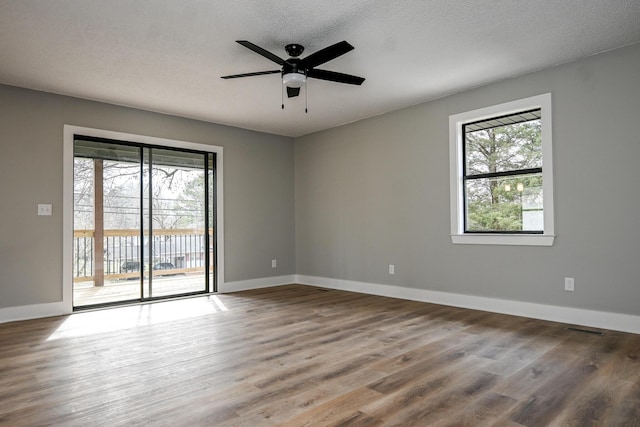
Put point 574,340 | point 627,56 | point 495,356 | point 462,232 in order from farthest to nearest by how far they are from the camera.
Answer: point 462,232 < point 627,56 < point 574,340 < point 495,356

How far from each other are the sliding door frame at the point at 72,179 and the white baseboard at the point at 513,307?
6.33 ft

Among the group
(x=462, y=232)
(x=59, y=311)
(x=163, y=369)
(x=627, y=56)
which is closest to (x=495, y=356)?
(x=462, y=232)

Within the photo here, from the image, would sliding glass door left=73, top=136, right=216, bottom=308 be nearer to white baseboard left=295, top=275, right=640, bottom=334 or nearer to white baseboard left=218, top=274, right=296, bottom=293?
white baseboard left=218, top=274, right=296, bottom=293

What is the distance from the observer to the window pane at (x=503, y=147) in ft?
13.5

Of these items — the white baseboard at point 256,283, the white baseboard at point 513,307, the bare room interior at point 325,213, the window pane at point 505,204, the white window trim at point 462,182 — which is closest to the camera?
the bare room interior at point 325,213

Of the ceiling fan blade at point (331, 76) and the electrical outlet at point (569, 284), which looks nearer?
the ceiling fan blade at point (331, 76)

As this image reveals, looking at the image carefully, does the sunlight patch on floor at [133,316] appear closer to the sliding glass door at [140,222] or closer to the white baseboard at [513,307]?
the sliding glass door at [140,222]

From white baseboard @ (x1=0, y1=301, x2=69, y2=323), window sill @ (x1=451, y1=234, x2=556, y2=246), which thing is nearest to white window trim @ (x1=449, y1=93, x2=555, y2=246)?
window sill @ (x1=451, y1=234, x2=556, y2=246)

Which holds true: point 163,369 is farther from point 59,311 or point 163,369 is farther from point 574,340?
point 574,340

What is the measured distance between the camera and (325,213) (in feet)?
20.8

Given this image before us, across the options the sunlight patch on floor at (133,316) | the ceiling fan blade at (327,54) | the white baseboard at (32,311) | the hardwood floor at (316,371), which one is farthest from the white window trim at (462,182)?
the white baseboard at (32,311)

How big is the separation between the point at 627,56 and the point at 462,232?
2237 mm

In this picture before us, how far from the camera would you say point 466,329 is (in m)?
3.63

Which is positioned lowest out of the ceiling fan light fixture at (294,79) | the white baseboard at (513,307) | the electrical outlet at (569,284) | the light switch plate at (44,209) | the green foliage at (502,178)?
the white baseboard at (513,307)
